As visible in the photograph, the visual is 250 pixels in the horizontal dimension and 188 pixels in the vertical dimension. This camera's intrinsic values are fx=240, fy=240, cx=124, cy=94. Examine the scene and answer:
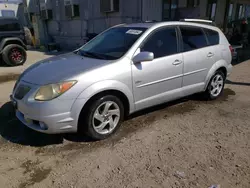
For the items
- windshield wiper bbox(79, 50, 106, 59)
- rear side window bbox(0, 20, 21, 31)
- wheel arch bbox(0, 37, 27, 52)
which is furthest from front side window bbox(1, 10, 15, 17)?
windshield wiper bbox(79, 50, 106, 59)

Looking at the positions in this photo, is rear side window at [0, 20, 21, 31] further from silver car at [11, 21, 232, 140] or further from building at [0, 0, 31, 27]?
building at [0, 0, 31, 27]

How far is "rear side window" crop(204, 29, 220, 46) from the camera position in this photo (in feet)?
15.0

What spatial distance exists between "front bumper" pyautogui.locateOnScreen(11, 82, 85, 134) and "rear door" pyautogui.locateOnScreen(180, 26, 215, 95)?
6.71 ft

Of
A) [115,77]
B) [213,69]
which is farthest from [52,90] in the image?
[213,69]

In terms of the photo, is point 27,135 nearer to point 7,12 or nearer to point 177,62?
point 177,62

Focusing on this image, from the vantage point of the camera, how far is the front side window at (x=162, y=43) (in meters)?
3.68

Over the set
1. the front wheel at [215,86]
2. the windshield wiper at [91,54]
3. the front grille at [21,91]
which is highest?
the windshield wiper at [91,54]

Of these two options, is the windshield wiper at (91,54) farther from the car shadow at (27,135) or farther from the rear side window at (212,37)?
the rear side window at (212,37)

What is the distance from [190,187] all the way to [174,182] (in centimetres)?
17

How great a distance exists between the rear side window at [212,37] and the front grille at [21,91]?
3.34 metres

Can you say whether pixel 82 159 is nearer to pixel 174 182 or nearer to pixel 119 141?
pixel 119 141

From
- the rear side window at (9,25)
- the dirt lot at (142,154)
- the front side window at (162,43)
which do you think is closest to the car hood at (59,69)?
the front side window at (162,43)

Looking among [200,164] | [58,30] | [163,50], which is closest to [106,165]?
[200,164]

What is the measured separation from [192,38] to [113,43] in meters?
1.45
